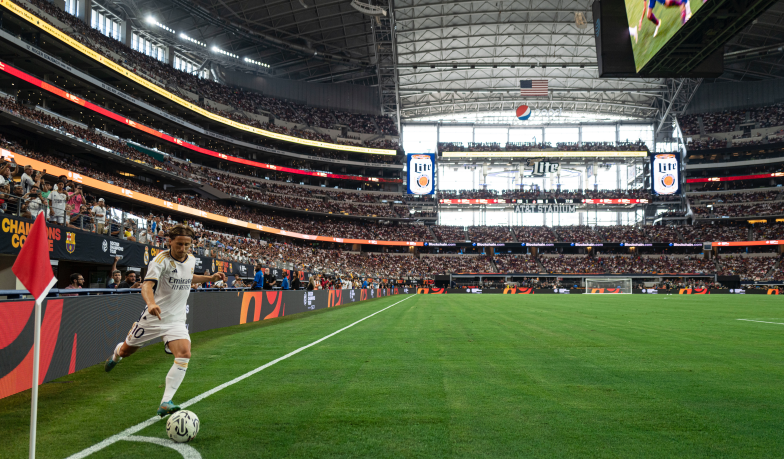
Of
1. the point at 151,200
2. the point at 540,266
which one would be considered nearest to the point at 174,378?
the point at 151,200

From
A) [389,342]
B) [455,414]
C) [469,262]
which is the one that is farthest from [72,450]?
[469,262]

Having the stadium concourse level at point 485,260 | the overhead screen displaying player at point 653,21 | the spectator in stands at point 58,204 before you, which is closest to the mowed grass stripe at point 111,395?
the spectator in stands at point 58,204

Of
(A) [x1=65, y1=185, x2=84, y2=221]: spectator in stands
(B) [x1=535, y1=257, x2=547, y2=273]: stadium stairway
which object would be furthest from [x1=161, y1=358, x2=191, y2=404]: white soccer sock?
(B) [x1=535, y1=257, x2=547, y2=273]: stadium stairway

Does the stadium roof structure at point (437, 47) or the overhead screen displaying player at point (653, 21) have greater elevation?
the stadium roof structure at point (437, 47)

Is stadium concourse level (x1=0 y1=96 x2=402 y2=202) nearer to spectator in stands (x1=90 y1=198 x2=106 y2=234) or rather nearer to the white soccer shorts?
spectator in stands (x1=90 y1=198 x2=106 y2=234)

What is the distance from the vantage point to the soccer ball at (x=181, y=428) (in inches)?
172

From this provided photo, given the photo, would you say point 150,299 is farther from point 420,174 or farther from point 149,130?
point 420,174

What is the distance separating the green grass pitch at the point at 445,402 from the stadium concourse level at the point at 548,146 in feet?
233

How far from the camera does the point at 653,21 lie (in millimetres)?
20078

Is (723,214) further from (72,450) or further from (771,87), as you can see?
(72,450)

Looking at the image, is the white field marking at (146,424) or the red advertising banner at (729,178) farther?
the red advertising banner at (729,178)

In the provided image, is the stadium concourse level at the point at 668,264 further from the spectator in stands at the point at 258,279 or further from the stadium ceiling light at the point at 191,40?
the spectator in stands at the point at 258,279

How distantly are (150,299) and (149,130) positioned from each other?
4920 centimetres

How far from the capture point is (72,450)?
4164 millimetres
